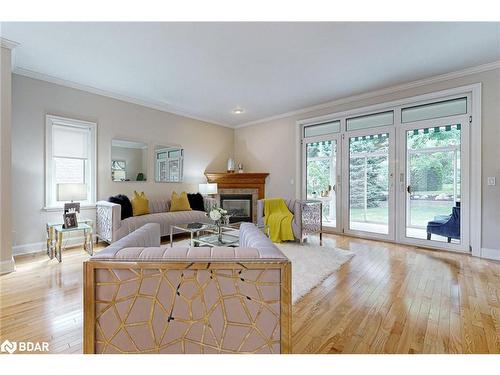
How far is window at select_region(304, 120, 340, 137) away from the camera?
5073 mm

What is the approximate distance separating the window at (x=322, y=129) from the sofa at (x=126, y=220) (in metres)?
2.93

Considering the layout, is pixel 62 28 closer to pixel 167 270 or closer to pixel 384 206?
pixel 167 270

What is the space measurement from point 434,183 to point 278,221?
258cm

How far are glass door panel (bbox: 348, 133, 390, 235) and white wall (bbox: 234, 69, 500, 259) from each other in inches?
29.6

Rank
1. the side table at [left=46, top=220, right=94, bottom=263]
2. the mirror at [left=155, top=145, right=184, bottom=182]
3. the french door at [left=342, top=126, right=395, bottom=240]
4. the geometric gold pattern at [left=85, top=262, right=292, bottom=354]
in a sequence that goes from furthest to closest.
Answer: the mirror at [left=155, top=145, right=184, bottom=182] → the french door at [left=342, top=126, right=395, bottom=240] → the side table at [left=46, top=220, right=94, bottom=263] → the geometric gold pattern at [left=85, top=262, right=292, bottom=354]

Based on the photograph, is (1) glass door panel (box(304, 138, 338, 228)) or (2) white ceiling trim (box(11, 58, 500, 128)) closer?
(2) white ceiling trim (box(11, 58, 500, 128))

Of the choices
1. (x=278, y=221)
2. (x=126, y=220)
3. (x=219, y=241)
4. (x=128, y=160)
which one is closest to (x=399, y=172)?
(x=278, y=221)

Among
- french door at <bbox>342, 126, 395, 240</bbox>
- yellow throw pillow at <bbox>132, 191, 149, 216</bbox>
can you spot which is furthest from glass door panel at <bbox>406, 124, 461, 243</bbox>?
yellow throw pillow at <bbox>132, 191, 149, 216</bbox>

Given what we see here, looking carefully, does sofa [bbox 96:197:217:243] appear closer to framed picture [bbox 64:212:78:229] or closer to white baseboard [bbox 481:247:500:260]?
framed picture [bbox 64:212:78:229]

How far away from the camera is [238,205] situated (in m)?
6.16

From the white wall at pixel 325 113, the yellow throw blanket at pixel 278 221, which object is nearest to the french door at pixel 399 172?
the white wall at pixel 325 113

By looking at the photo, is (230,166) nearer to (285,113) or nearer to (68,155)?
(285,113)
